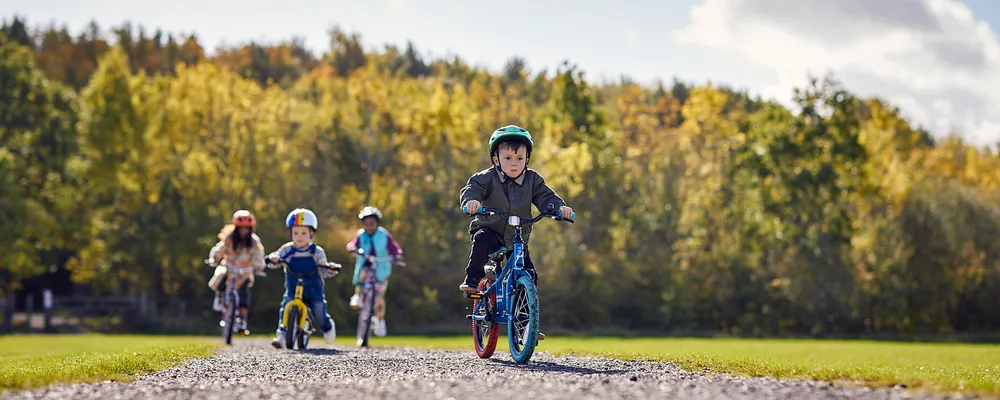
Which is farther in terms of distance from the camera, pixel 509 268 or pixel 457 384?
pixel 509 268

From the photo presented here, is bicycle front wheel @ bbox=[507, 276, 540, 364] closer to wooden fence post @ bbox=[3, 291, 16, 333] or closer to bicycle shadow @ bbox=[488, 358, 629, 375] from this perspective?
bicycle shadow @ bbox=[488, 358, 629, 375]

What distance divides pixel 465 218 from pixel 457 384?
38.3 meters

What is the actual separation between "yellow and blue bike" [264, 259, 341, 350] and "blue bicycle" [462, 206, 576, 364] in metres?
4.66

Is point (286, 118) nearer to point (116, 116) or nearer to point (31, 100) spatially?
point (116, 116)

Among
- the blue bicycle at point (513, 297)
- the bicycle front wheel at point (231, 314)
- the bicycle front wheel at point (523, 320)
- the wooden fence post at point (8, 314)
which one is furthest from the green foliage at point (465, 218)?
the bicycle front wheel at point (523, 320)

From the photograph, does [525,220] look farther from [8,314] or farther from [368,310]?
[8,314]

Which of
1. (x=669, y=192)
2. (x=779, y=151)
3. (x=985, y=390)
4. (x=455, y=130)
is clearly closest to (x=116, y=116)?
(x=455, y=130)

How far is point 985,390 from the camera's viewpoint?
6859 millimetres

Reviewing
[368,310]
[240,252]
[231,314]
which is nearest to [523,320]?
[368,310]

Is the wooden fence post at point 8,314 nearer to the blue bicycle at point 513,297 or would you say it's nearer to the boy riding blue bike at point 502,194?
the blue bicycle at point 513,297

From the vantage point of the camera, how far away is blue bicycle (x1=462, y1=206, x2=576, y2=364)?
32.3 feet

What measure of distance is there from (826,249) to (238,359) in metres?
39.1

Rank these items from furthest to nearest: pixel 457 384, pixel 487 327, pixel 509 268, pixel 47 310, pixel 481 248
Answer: pixel 47 310
pixel 487 327
pixel 481 248
pixel 509 268
pixel 457 384

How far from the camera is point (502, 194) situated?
1071 centimetres
